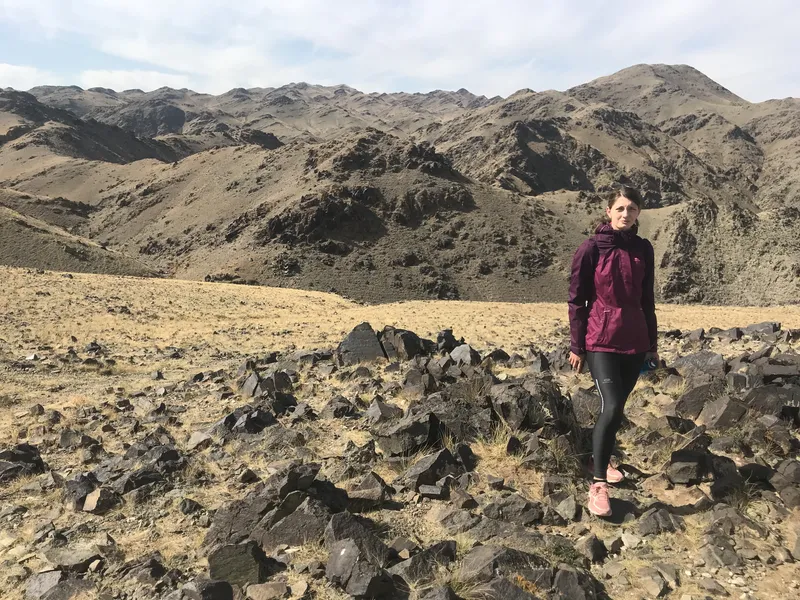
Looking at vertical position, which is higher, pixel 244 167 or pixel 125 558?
pixel 244 167

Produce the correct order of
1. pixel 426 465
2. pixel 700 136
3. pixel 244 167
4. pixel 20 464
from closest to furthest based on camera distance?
pixel 426 465
pixel 20 464
pixel 244 167
pixel 700 136

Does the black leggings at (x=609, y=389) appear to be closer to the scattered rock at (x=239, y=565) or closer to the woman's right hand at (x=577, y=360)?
the woman's right hand at (x=577, y=360)

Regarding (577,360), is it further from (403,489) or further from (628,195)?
(403,489)

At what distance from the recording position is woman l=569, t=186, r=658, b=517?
4.57 meters

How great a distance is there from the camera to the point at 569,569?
3.61 metres

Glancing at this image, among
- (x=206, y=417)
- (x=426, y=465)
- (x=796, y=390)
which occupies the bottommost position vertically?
(x=206, y=417)

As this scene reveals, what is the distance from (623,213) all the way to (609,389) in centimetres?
165

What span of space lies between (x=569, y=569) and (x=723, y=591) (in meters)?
1.12

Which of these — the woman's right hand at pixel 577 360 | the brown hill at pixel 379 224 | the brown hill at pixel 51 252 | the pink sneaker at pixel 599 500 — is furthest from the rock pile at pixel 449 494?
the brown hill at pixel 379 224

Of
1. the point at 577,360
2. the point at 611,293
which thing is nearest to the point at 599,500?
the point at 577,360

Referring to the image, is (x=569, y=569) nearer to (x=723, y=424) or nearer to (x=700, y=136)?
(x=723, y=424)

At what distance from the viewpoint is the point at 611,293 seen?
4.58 m

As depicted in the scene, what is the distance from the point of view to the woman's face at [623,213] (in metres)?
4.57

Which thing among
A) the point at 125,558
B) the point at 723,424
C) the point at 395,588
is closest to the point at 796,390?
the point at 723,424
